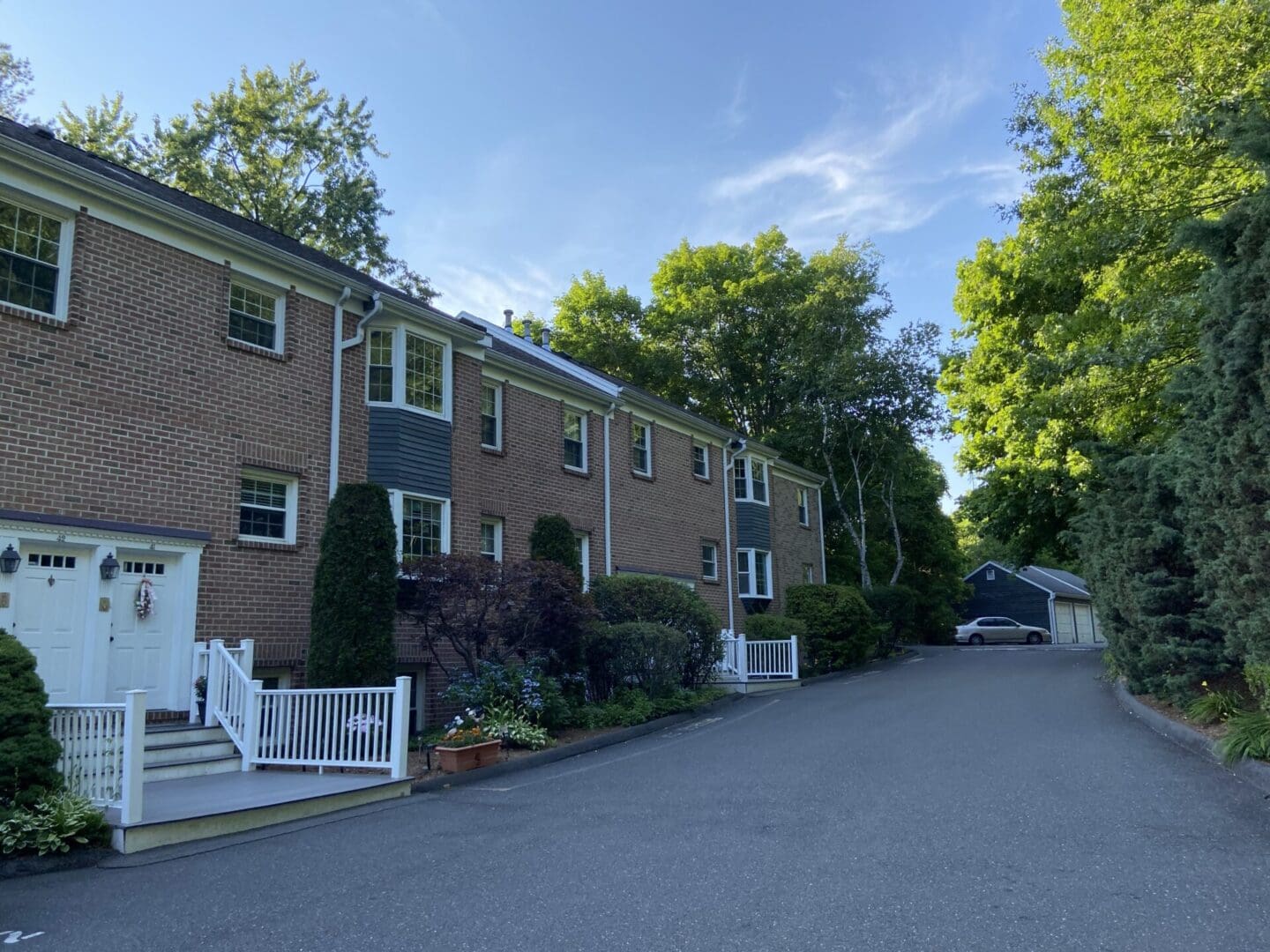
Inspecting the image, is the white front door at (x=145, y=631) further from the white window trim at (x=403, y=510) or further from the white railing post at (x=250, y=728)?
the white window trim at (x=403, y=510)

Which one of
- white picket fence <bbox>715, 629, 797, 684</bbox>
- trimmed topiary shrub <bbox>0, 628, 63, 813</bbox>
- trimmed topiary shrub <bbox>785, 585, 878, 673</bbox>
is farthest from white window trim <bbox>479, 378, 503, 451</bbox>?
trimmed topiary shrub <bbox>785, 585, 878, 673</bbox>

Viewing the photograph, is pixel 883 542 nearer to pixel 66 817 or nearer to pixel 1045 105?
pixel 1045 105

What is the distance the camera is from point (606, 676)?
46.3 ft

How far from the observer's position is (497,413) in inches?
633

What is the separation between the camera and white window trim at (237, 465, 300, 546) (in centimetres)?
1148

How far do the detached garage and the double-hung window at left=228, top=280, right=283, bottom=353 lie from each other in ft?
142

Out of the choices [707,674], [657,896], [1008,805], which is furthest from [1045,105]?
[657,896]

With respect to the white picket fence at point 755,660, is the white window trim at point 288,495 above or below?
above

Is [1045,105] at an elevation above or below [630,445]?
above

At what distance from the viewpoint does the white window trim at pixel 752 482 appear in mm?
24703

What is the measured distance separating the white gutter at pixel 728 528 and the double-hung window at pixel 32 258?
16.4 metres

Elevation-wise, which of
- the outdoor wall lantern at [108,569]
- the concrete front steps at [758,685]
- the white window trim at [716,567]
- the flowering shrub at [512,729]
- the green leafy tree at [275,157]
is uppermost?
the green leafy tree at [275,157]

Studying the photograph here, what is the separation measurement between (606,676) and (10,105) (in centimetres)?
2325

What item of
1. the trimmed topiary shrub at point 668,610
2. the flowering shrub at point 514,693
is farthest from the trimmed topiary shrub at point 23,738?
the trimmed topiary shrub at point 668,610
